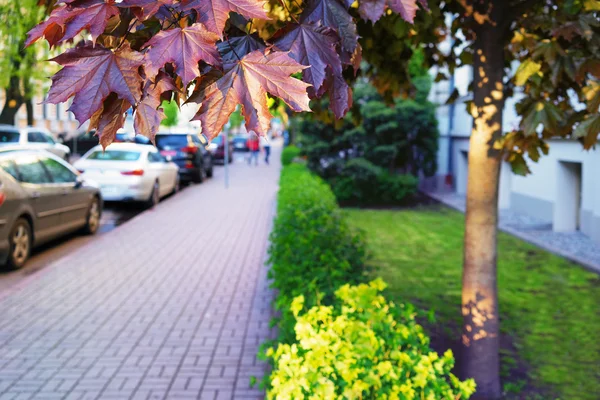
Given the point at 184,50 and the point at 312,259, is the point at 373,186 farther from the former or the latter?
the point at 184,50

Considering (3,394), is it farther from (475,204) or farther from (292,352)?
(475,204)

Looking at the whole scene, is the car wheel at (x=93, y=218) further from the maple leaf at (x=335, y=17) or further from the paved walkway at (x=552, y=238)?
the maple leaf at (x=335, y=17)

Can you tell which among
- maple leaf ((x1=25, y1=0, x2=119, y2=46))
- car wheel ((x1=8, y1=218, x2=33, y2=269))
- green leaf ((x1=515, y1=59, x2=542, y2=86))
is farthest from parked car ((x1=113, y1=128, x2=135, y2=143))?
green leaf ((x1=515, y1=59, x2=542, y2=86))

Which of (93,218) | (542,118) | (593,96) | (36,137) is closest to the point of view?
(593,96)

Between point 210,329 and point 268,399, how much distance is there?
10.9 ft

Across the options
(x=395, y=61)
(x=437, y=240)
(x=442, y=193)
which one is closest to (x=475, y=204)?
(x=395, y=61)

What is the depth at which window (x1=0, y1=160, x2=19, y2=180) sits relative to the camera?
961 centimetres

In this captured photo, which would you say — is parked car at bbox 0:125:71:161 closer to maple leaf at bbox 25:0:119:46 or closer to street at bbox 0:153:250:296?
street at bbox 0:153:250:296

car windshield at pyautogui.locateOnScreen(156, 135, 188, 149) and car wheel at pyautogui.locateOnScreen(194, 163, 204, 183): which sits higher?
car windshield at pyautogui.locateOnScreen(156, 135, 188, 149)

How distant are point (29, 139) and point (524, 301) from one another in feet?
65.1

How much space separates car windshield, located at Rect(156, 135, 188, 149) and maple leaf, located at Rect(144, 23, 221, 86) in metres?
23.6

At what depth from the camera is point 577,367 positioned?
5.92 metres

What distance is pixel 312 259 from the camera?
577 cm

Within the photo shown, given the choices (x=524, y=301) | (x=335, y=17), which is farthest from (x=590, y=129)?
(x=524, y=301)
